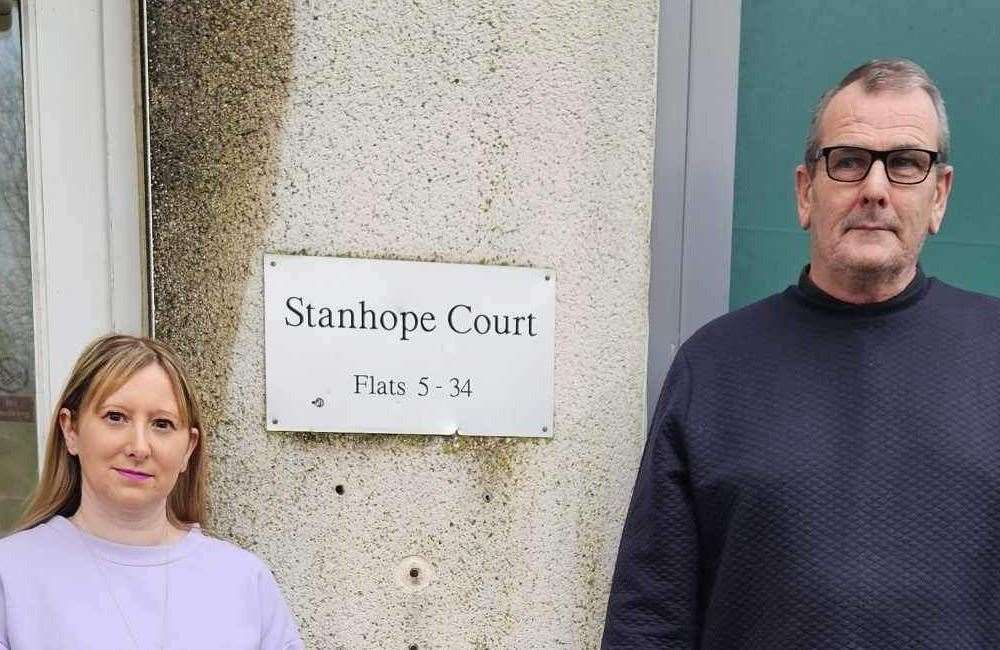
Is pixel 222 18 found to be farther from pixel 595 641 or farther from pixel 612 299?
pixel 595 641

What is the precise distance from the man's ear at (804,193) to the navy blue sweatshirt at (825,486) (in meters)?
0.14

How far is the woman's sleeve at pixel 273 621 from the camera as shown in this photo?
1520 millimetres

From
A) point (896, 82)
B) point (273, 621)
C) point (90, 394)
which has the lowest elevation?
point (273, 621)

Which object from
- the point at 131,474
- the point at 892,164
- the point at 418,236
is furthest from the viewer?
the point at 418,236

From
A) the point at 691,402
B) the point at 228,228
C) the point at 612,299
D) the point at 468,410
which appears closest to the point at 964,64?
the point at 612,299

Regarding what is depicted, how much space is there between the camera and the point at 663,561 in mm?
1577

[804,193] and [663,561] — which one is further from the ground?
[804,193]

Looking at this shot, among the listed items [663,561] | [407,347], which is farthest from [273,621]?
[663,561]

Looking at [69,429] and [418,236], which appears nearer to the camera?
[69,429]

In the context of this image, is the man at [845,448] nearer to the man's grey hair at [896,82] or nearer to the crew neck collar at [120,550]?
the man's grey hair at [896,82]

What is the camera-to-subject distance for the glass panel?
190 cm

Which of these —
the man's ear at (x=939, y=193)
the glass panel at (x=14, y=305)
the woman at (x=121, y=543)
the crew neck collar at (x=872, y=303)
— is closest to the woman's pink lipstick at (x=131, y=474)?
the woman at (x=121, y=543)

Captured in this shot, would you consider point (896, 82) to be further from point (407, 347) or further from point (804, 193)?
point (407, 347)

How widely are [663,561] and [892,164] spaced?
0.88 m
